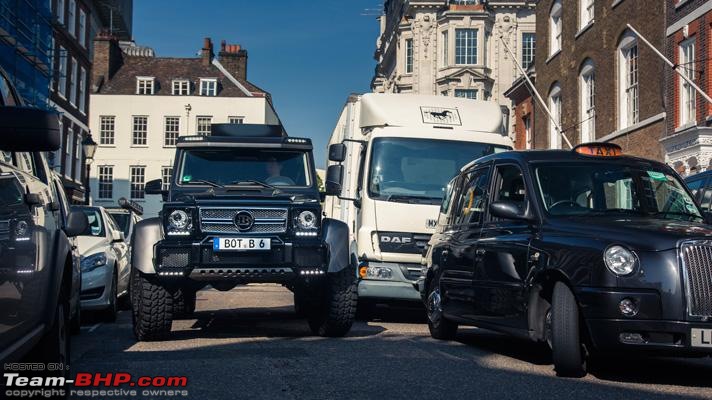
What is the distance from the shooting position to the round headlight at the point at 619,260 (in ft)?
19.9

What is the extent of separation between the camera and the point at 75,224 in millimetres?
6227

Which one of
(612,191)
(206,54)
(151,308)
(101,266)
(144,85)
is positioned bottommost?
(151,308)

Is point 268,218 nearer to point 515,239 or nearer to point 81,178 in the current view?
point 515,239

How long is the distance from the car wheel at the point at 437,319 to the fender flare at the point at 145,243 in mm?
2805

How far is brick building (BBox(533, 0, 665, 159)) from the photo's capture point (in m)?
23.8

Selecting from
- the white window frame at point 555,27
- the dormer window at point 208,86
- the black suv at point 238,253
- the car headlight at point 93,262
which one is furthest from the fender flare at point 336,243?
the dormer window at point 208,86

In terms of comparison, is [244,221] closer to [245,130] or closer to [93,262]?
[245,130]

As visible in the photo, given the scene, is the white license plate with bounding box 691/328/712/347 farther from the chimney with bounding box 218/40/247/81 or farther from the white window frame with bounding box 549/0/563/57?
the chimney with bounding box 218/40/247/81

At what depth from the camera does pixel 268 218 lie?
884cm

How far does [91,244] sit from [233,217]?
3.69 m

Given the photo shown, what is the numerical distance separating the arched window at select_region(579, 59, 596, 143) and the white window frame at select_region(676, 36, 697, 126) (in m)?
5.78

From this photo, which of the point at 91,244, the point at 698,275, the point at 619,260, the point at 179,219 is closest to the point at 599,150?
the point at 619,260

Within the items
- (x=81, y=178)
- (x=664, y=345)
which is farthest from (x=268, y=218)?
(x=81, y=178)

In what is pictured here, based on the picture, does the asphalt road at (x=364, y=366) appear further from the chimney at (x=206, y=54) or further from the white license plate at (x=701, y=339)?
the chimney at (x=206, y=54)
